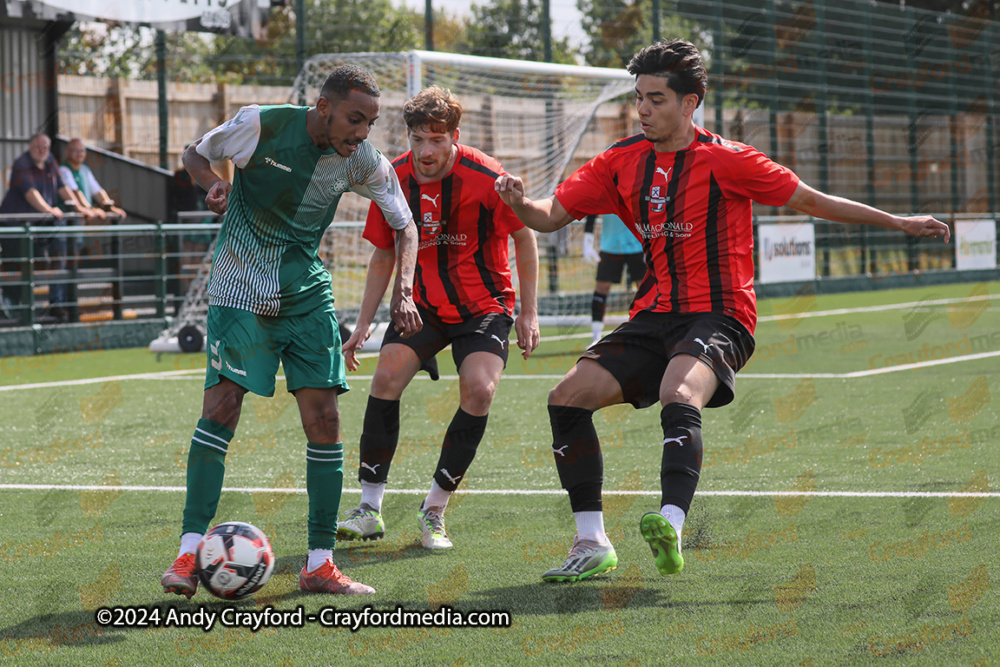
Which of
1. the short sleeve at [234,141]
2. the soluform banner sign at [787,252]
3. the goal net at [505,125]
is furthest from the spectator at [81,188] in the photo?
the soluform banner sign at [787,252]

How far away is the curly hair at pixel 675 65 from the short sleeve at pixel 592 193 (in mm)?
421

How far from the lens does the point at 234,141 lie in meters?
4.32

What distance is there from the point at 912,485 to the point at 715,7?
17395 mm

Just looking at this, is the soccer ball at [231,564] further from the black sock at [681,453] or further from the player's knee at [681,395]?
the player's knee at [681,395]

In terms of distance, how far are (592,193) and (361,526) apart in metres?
1.65

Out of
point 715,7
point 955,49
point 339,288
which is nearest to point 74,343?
point 339,288

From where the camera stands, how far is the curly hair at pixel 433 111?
5.06 metres

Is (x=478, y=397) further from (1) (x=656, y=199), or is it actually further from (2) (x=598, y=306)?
(2) (x=598, y=306)

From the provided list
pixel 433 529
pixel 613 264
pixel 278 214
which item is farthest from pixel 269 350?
pixel 613 264

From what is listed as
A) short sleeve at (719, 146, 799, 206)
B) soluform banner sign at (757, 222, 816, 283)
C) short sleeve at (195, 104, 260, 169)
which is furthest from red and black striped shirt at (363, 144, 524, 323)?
soluform banner sign at (757, 222, 816, 283)

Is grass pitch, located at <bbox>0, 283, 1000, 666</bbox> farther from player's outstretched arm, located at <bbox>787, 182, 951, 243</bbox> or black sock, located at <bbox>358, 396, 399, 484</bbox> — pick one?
player's outstretched arm, located at <bbox>787, 182, 951, 243</bbox>

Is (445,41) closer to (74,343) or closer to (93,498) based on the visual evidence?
(74,343)

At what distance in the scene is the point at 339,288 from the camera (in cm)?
1412

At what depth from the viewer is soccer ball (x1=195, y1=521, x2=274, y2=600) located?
13.0ft
